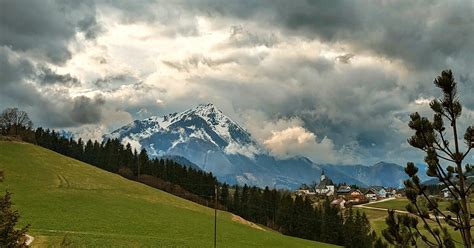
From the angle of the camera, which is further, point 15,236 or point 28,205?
point 28,205

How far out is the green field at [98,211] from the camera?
60531mm

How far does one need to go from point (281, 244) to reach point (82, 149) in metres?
115

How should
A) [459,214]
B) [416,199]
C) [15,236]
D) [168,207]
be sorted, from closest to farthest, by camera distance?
[459,214], [416,199], [15,236], [168,207]

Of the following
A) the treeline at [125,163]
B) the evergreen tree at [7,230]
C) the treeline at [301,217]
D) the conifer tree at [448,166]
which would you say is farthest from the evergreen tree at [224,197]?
the conifer tree at [448,166]

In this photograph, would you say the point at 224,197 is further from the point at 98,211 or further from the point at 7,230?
the point at 7,230

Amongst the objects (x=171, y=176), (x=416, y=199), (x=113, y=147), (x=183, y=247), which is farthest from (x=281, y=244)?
(x=113, y=147)

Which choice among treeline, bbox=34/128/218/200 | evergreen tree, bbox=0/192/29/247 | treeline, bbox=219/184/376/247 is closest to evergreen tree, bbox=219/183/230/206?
treeline, bbox=219/184/376/247

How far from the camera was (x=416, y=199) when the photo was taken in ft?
38.5

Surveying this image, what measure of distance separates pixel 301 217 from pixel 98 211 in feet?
247

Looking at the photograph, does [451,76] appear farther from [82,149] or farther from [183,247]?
[82,149]

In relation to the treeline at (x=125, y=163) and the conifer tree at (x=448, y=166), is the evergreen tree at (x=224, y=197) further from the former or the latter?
the conifer tree at (x=448, y=166)

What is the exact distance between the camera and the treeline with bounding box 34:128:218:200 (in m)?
164

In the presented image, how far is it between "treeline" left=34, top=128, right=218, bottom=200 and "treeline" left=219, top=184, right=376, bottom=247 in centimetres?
1124

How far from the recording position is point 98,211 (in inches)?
3123
